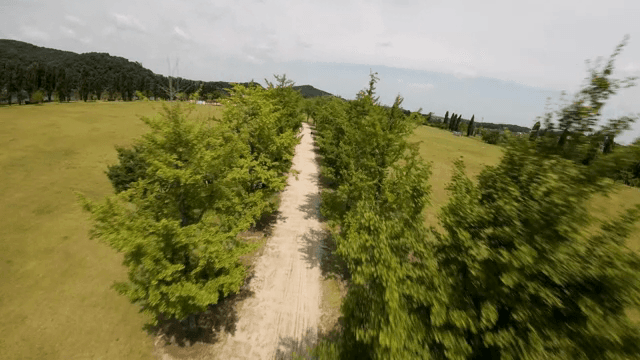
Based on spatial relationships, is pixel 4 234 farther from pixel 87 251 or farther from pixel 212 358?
pixel 212 358

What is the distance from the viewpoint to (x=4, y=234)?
16891 mm

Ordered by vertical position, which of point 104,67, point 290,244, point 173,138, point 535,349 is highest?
point 104,67

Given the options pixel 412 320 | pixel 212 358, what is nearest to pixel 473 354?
pixel 412 320

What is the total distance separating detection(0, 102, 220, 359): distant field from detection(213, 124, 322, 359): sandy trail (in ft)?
13.0

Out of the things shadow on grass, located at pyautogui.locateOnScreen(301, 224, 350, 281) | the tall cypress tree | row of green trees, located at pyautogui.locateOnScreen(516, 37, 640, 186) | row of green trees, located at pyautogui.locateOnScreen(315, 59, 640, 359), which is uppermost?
the tall cypress tree

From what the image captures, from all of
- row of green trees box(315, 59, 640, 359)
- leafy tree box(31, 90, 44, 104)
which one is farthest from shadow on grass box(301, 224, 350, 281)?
leafy tree box(31, 90, 44, 104)

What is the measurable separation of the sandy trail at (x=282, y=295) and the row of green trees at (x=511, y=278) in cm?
573

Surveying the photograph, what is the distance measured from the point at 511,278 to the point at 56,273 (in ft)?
68.1

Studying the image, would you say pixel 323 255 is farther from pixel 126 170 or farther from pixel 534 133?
pixel 126 170

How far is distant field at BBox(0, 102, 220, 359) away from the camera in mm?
10852

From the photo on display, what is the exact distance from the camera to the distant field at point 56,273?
1085 centimetres

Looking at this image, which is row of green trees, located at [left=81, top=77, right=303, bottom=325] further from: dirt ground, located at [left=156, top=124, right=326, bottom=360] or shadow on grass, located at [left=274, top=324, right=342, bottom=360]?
shadow on grass, located at [left=274, top=324, right=342, bottom=360]

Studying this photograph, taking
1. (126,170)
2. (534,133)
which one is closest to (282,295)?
(534,133)

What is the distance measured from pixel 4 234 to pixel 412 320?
2553 cm
